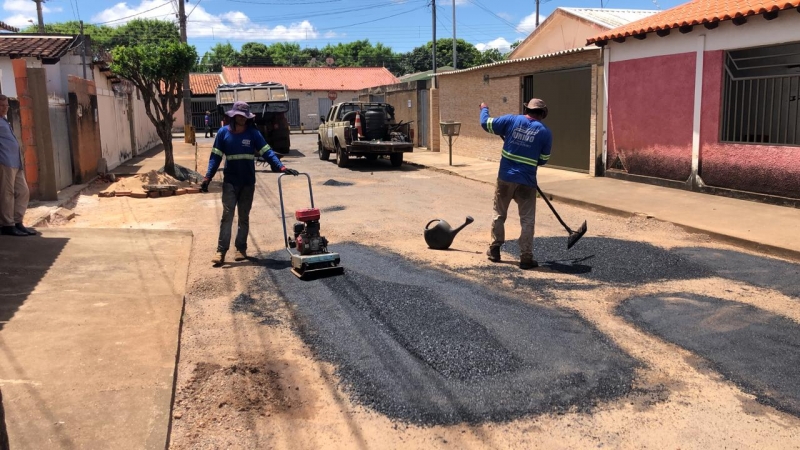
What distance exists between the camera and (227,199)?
7371 millimetres

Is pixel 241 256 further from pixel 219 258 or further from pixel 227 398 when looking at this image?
pixel 227 398

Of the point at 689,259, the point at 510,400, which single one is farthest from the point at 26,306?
the point at 689,259

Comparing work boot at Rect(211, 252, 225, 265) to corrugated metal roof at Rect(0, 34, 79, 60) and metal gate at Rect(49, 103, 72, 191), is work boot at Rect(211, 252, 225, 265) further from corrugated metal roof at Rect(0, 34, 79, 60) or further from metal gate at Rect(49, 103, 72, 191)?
corrugated metal roof at Rect(0, 34, 79, 60)

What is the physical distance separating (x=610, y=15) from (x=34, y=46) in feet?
58.1

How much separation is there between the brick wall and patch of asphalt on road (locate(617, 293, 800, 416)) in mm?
9867

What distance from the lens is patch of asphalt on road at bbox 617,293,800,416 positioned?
4.12 metres

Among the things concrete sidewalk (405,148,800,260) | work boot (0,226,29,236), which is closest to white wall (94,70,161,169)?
work boot (0,226,29,236)

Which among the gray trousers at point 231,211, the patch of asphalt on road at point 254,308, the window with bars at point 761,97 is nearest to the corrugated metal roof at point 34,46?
the gray trousers at point 231,211

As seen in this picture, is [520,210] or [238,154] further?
[238,154]

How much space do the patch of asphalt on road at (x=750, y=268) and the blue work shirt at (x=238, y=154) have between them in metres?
4.90

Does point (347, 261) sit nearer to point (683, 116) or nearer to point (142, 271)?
point (142, 271)

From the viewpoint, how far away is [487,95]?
20.2 m

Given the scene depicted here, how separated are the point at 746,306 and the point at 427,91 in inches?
793

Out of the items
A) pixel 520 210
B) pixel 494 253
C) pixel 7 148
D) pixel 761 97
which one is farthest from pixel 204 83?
pixel 520 210
